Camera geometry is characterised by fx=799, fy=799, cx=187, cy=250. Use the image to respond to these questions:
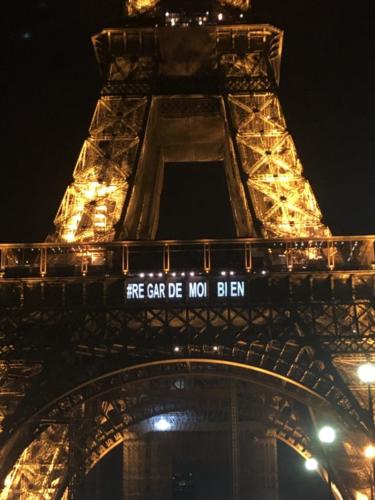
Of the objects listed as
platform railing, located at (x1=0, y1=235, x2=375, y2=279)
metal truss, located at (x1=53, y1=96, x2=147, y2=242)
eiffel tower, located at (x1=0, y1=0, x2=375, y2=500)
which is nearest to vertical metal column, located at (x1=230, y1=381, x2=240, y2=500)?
eiffel tower, located at (x1=0, y1=0, x2=375, y2=500)

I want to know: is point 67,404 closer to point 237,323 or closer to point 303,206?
point 237,323

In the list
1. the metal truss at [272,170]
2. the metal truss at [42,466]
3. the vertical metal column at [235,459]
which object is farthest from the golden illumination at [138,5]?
the vertical metal column at [235,459]

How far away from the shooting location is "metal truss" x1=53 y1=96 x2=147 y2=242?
2972cm

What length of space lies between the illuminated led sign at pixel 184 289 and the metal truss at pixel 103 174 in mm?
3175

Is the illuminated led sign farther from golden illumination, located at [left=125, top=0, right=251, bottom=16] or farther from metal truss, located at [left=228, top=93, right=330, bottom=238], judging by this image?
golden illumination, located at [left=125, top=0, right=251, bottom=16]

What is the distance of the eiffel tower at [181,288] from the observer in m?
25.4

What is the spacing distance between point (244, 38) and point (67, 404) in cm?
1799

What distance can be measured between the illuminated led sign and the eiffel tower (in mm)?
48

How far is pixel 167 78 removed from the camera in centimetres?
3703

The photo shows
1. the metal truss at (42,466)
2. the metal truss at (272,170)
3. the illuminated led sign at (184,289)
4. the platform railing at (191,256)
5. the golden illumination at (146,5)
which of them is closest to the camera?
the illuminated led sign at (184,289)

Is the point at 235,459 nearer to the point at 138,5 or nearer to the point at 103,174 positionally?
the point at 103,174

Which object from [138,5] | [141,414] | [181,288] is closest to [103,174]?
[181,288]

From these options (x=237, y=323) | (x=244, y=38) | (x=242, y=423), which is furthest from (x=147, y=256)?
(x=242, y=423)

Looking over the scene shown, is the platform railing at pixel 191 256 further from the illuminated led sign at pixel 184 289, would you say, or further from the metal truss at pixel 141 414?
the metal truss at pixel 141 414
